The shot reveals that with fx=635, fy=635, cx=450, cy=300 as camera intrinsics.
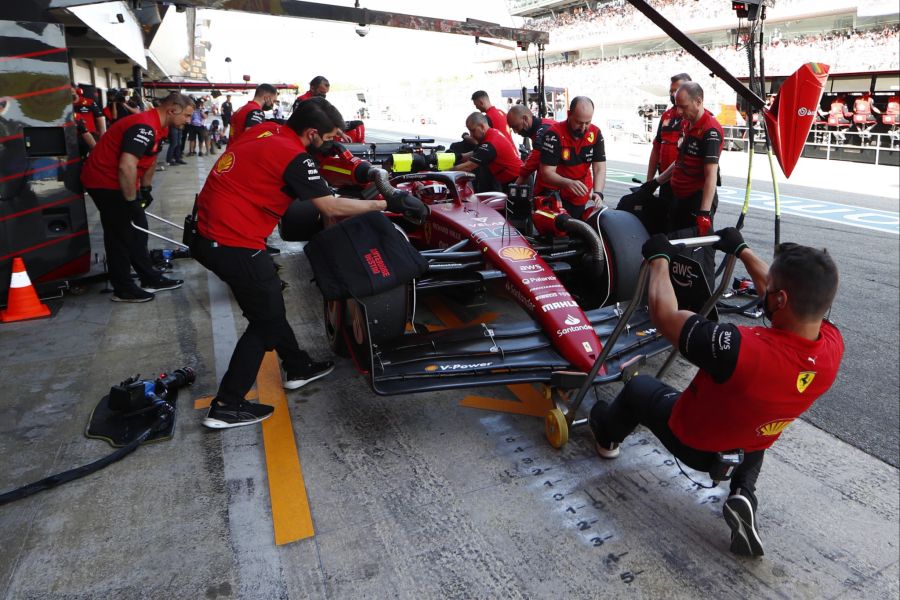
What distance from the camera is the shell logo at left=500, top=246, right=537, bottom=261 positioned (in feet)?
13.6

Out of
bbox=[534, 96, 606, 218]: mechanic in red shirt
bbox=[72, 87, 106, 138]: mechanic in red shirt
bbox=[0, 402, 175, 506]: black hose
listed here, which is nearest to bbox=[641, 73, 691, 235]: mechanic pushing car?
bbox=[534, 96, 606, 218]: mechanic in red shirt

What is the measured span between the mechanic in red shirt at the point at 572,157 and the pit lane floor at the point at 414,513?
2.11 m

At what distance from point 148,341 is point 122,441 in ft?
5.10

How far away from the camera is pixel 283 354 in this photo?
3.92 m

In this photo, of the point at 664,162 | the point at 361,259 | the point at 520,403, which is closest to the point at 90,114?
the point at 664,162

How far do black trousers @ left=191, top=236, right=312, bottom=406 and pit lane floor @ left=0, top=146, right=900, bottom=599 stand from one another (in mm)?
296

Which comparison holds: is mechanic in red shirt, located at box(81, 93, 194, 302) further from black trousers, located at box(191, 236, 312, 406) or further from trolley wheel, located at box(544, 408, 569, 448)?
trolley wheel, located at box(544, 408, 569, 448)

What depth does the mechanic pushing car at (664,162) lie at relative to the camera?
5965 millimetres

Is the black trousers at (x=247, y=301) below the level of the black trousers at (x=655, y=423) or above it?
above

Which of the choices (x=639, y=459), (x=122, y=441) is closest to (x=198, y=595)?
(x=122, y=441)

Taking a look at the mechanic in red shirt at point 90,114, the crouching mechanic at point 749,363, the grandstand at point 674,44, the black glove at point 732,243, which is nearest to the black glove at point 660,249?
the crouching mechanic at point 749,363

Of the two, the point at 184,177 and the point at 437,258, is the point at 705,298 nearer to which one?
the point at 437,258

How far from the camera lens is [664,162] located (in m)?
6.36

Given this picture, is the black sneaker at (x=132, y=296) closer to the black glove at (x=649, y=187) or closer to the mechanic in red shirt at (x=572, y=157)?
the mechanic in red shirt at (x=572, y=157)
